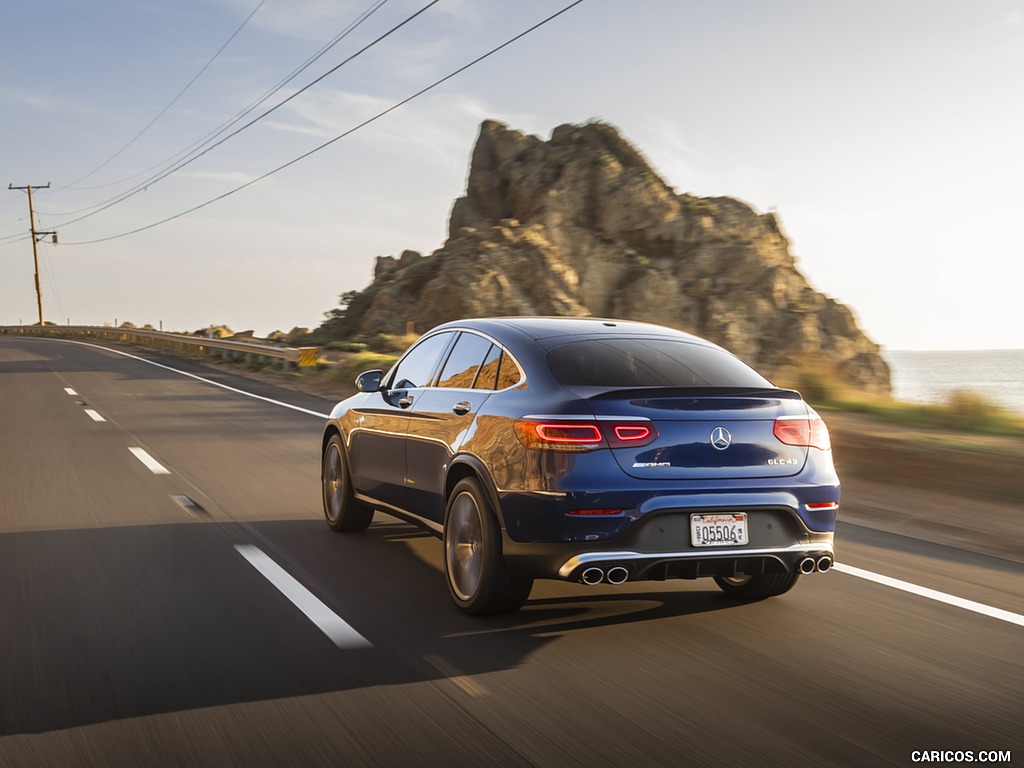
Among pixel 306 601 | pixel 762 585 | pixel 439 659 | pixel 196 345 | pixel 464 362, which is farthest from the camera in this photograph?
pixel 196 345

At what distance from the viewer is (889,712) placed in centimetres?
419

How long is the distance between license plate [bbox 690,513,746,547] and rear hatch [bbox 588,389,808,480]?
0.20 metres

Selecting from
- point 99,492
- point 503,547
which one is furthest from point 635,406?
point 99,492

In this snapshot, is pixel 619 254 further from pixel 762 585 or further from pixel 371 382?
pixel 762 585

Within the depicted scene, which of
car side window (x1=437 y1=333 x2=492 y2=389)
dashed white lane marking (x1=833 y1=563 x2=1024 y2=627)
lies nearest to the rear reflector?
dashed white lane marking (x1=833 y1=563 x2=1024 y2=627)

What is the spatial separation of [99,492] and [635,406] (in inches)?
254

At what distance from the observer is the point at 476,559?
5.58 meters

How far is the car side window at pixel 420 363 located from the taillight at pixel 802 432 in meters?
2.30

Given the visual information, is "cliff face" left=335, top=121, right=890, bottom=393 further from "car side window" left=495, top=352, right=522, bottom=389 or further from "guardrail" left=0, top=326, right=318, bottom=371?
"car side window" left=495, top=352, right=522, bottom=389

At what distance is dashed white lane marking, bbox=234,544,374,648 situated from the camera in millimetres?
5164

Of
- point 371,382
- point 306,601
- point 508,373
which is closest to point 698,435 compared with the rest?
point 508,373

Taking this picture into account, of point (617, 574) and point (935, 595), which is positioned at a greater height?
point (617, 574)

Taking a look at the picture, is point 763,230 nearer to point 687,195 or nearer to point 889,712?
point 687,195

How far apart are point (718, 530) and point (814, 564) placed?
61 centimetres
